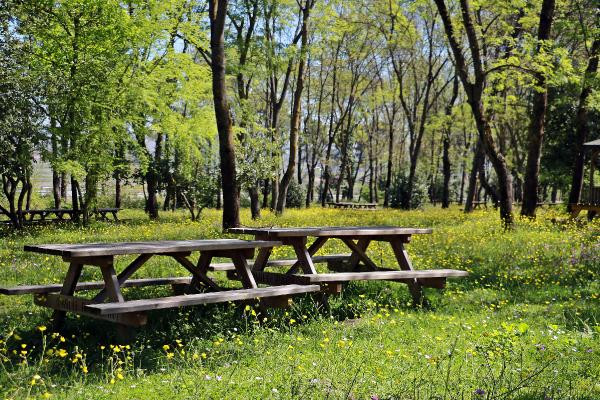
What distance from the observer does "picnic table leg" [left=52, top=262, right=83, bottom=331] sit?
6.41 m

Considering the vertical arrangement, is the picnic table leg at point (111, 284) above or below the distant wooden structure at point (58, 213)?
above

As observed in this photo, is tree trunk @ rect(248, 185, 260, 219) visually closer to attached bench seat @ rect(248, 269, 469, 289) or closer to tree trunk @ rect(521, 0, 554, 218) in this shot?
tree trunk @ rect(521, 0, 554, 218)

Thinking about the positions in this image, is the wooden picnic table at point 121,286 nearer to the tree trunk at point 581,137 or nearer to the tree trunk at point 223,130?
the tree trunk at point 223,130

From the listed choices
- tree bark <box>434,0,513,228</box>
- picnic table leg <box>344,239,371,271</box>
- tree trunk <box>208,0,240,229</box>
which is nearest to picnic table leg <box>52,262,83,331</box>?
picnic table leg <box>344,239,371,271</box>

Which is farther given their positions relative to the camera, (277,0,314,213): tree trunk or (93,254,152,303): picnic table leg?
(277,0,314,213): tree trunk

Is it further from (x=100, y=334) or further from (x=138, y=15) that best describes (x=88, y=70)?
(x=100, y=334)

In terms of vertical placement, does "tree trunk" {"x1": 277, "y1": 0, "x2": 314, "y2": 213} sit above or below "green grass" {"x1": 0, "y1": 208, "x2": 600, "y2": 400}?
above

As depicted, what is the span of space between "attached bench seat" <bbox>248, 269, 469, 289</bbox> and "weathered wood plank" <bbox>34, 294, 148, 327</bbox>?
231 cm

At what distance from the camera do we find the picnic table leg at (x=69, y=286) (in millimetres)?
6406

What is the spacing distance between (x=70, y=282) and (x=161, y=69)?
18881 mm

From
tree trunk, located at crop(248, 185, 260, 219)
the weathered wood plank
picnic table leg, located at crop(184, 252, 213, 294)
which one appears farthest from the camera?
tree trunk, located at crop(248, 185, 260, 219)

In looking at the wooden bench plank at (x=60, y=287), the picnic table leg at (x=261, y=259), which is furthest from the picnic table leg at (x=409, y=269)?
the wooden bench plank at (x=60, y=287)

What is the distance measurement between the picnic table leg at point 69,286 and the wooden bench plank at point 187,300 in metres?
0.69

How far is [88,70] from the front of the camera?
779 inches
